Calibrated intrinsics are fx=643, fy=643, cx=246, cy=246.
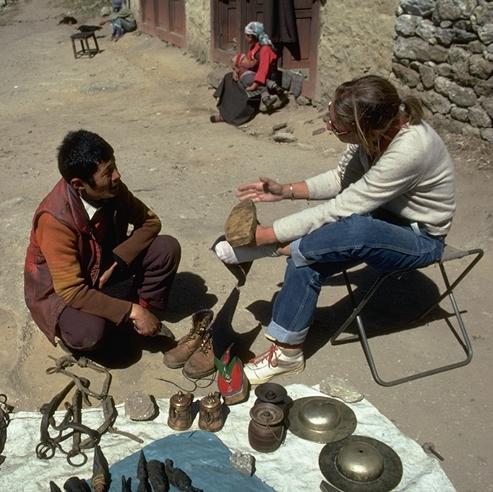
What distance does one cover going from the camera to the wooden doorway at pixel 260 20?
8344 mm

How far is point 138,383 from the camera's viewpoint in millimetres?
3377

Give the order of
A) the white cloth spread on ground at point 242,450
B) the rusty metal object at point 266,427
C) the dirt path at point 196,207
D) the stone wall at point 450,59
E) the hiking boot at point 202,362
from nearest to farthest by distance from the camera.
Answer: the white cloth spread on ground at point 242,450, the rusty metal object at point 266,427, the dirt path at point 196,207, the hiking boot at point 202,362, the stone wall at point 450,59

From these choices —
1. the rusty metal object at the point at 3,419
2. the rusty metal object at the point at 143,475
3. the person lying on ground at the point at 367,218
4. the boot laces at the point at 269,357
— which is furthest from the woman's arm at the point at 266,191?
the rusty metal object at the point at 3,419

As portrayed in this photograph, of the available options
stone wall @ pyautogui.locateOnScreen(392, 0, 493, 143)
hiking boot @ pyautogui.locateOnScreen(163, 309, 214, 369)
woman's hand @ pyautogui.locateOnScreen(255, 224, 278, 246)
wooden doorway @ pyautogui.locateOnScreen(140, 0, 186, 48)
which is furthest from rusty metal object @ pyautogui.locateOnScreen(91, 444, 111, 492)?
wooden doorway @ pyautogui.locateOnScreen(140, 0, 186, 48)

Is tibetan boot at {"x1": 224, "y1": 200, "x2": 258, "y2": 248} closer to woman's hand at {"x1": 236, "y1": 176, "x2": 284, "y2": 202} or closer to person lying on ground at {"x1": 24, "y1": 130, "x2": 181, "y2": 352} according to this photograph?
woman's hand at {"x1": 236, "y1": 176, "x2": 284, "y2": 202}

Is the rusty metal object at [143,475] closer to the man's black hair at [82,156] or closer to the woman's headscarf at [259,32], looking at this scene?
the man's black hair at [82,156]

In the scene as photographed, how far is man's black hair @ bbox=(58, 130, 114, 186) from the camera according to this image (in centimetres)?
300

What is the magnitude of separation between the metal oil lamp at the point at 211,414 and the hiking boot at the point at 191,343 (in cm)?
53

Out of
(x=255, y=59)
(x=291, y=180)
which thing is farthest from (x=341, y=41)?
(x=291, y=180)

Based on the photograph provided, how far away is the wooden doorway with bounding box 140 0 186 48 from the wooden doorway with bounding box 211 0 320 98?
1.77 m

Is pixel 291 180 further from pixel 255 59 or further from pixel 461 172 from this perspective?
pixel 255 59

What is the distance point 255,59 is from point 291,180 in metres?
3.23

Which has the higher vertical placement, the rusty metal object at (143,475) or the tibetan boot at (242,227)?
the tibetan boot at (242,227)

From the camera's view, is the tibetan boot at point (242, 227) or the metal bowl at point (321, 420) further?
the tibetan boot at point (242, 227)
